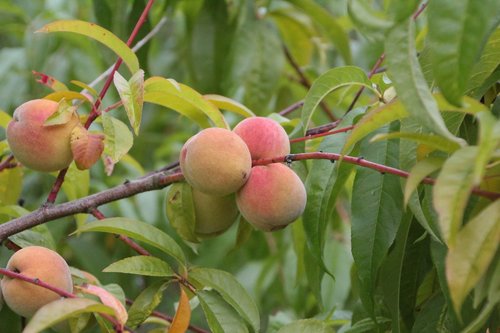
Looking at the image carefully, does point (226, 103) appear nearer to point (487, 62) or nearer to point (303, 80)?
point (487, 62)

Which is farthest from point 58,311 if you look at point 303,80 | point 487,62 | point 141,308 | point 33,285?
point 303,80

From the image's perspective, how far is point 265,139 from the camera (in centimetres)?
109

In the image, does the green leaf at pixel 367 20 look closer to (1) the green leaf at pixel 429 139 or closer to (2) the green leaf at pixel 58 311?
(1) the green leaf at pixel 429 139

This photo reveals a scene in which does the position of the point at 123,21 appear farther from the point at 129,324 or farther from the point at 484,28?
the point at 484,28

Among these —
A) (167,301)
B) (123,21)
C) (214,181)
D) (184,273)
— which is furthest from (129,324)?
(167,301)

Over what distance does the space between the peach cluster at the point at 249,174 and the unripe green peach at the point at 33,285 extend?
0.21 m

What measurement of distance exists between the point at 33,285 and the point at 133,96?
0.27 meters

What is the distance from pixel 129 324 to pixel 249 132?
318mm

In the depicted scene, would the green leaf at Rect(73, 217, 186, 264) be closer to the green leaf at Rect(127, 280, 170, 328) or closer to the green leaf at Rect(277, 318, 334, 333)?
the green leaf at Rect(127, 280, 170, 328)

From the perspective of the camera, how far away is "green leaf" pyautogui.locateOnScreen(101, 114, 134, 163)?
108 centimetres

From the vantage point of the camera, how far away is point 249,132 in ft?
3.62

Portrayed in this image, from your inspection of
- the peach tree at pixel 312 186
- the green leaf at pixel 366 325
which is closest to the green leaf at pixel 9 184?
the peach tree at pixel 312 186

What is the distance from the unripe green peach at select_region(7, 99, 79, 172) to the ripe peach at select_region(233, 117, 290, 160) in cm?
25

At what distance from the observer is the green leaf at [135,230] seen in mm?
1073
